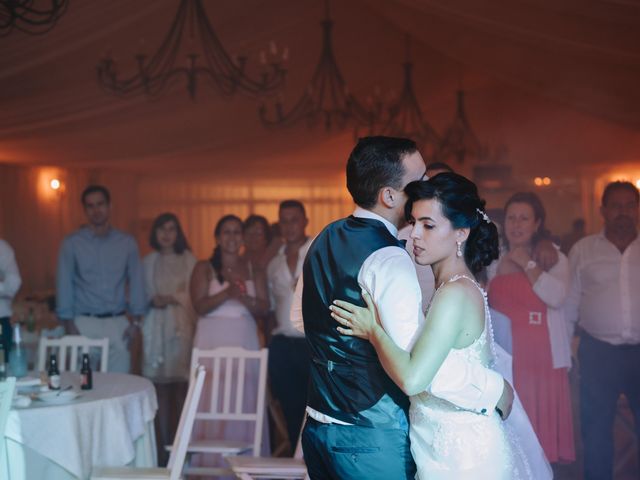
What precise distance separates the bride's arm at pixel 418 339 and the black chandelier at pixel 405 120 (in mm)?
5055

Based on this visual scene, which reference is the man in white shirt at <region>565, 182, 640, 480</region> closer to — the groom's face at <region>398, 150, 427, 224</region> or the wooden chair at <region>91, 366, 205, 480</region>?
the wooden chair at <region>91, 366, 205, 480</region>

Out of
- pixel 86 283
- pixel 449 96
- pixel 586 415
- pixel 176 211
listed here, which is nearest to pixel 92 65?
pixel 86 283

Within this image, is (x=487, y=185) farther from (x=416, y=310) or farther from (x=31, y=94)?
(x=416, y=310)

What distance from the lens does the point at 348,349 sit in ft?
7.63

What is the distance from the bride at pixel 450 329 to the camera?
2242mm

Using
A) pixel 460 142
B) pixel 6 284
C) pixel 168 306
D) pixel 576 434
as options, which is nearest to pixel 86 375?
pixel 6 284

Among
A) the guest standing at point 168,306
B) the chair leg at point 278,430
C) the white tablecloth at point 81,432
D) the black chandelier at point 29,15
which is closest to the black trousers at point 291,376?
the chair leg at point 278,430

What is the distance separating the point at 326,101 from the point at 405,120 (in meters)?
0.89

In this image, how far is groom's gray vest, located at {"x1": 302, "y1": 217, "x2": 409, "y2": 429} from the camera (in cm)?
229

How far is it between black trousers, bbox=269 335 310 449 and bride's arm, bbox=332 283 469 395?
2.88 m

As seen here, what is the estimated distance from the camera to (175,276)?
6.16 metres

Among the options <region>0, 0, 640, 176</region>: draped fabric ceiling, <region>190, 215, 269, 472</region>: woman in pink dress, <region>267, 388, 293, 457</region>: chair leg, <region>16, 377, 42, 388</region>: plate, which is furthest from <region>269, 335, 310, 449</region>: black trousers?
<region>0, 0, 640, 176</region>: draped fabric ceiling

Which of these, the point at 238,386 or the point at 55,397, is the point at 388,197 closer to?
the point at 55,397

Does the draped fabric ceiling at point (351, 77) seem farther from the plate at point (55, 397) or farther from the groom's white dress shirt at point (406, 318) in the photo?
the groom's white dress shirt at point (406, 318)
